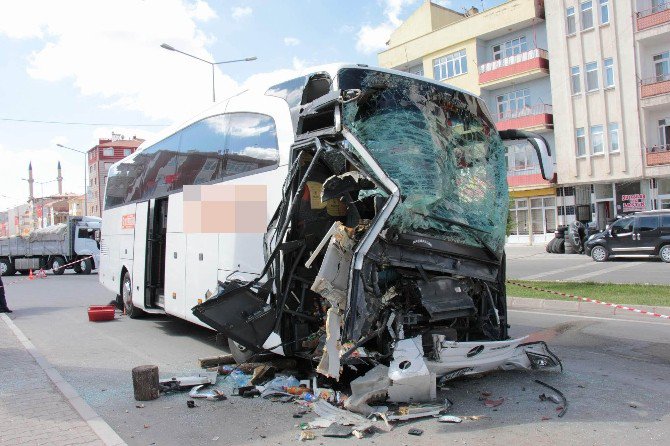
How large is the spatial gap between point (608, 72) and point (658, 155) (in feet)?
19.6

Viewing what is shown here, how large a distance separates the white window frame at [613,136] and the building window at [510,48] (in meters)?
8.33

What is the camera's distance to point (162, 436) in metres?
4.78

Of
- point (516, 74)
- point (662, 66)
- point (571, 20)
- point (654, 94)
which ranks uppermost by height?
point (571, 20)

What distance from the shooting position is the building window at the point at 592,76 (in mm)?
33531

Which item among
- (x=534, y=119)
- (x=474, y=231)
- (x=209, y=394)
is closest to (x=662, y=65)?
(x=534, y=119)

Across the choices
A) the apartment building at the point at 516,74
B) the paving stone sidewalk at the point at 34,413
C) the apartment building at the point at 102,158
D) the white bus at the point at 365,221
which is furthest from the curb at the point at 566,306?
the apartment building at the point at 102,158

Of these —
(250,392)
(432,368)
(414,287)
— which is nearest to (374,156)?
(414,287)

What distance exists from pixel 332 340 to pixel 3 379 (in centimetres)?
428

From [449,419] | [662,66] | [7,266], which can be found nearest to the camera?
[449,419]

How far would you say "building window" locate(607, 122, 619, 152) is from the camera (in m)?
32.6

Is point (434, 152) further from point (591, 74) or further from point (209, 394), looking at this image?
point (591, 74)

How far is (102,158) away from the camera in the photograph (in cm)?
9238

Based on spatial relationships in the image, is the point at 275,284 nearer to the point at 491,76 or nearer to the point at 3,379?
the point at 3,379

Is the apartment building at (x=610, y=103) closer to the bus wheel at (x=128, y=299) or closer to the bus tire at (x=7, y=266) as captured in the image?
the bus wheel at (x=128, y=299)
